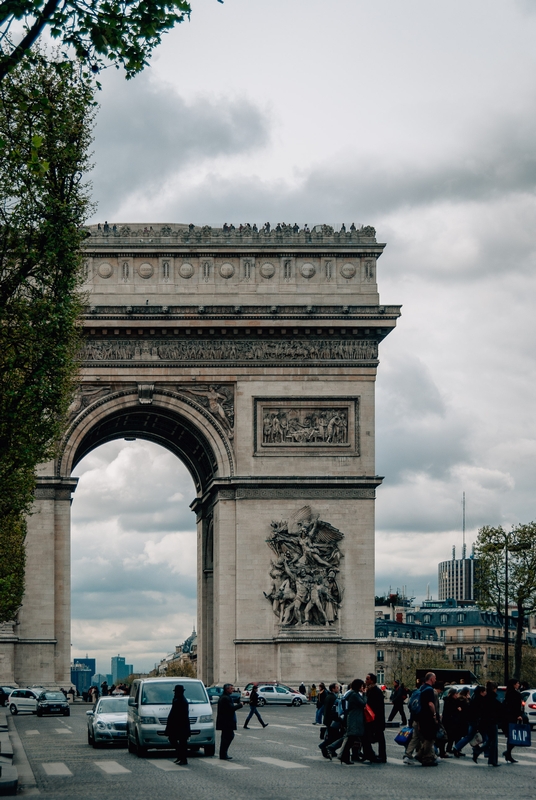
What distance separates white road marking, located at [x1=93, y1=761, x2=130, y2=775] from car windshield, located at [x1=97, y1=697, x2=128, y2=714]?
6038mm

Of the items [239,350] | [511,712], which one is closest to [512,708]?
[511,712]

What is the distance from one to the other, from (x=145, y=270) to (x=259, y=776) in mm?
37792

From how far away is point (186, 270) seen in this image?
61.9 m

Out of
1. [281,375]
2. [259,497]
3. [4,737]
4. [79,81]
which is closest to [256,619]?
[259,497]

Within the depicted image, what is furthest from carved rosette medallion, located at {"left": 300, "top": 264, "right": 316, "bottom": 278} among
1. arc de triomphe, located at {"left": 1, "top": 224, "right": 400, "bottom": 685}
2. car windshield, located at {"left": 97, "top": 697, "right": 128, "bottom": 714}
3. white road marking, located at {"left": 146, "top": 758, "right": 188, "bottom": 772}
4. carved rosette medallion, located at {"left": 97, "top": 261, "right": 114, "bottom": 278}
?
white road marking, located at {"left": 146, "top": 758, "right": 188, "bottom": 772}

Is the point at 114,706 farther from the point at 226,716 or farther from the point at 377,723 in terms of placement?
the point at 377,723

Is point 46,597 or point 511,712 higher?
point 46,597

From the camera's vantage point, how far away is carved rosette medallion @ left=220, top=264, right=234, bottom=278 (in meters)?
61.9

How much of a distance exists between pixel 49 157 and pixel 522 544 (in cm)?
5324

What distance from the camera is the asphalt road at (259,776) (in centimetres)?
2283

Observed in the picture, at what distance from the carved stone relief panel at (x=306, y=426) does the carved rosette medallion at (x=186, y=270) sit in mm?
5869

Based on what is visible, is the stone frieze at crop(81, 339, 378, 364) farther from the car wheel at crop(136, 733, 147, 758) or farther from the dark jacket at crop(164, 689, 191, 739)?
the dark jacket at crop(164, 689, 191, 739)

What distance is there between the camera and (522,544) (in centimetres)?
7950

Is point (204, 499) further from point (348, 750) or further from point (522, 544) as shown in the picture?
point (348, 750)
